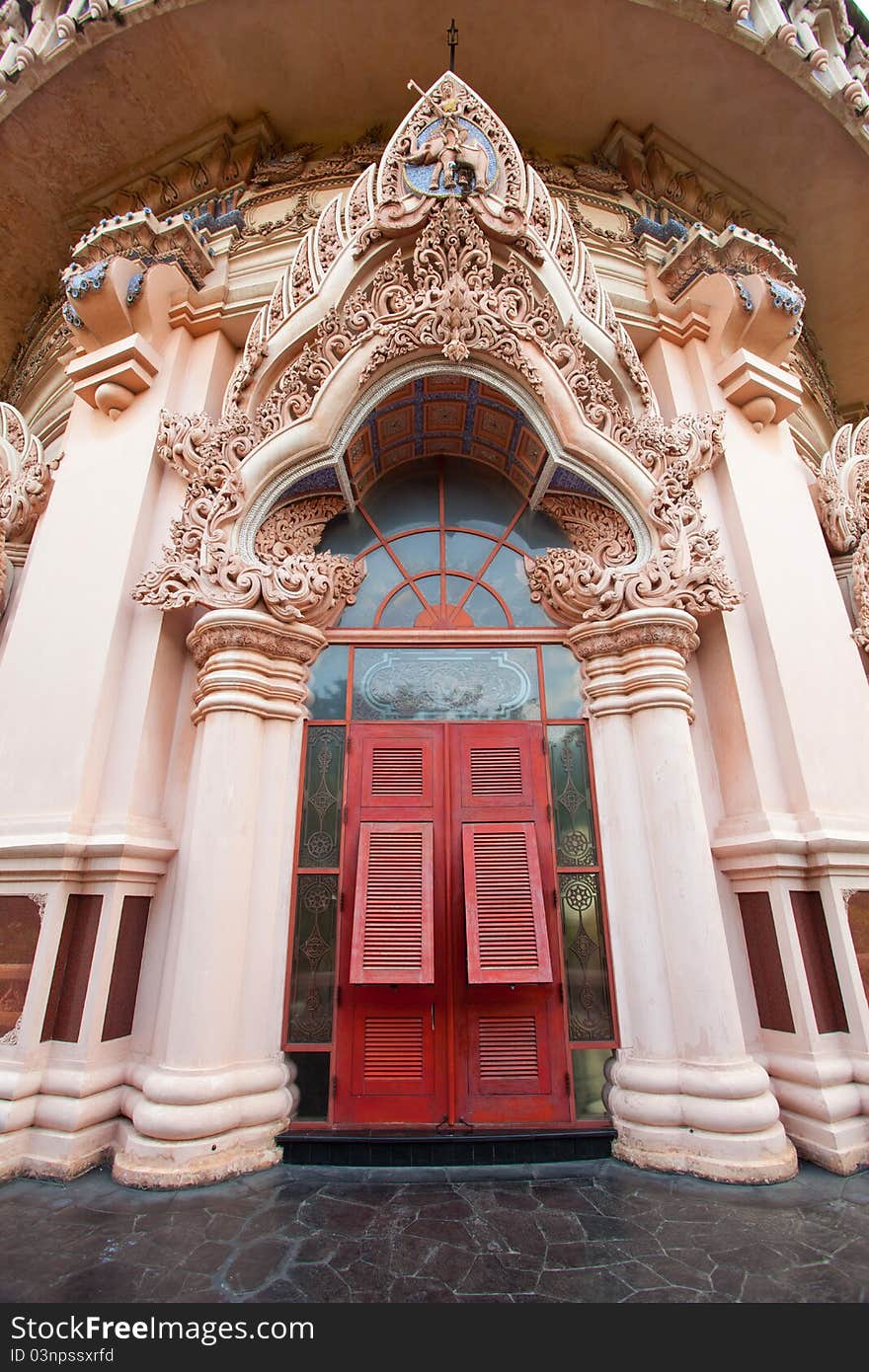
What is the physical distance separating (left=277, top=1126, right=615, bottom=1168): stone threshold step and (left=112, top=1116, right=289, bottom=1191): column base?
0.90ft

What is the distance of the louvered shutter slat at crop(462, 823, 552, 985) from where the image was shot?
14.5 ft

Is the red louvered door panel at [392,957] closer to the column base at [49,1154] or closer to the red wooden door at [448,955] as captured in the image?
the red wooden door at [448,955]

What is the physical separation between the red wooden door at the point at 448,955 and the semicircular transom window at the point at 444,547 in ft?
4.91

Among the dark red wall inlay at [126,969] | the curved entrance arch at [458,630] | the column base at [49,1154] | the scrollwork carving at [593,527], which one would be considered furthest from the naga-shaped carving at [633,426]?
the column base at [49,1154]

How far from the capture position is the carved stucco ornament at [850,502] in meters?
5.97

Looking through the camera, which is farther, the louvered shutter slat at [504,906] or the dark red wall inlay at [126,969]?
the louvered shutter slat at [504,906]

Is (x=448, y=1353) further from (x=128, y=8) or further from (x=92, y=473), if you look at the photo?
(x=128, y=8)

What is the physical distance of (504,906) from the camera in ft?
15.2

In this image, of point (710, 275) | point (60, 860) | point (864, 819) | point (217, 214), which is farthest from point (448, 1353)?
point (217, 214)

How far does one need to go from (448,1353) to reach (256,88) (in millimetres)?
11719

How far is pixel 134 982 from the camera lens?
→ 446 centimetres

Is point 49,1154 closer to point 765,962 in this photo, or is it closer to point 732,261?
point 765,962

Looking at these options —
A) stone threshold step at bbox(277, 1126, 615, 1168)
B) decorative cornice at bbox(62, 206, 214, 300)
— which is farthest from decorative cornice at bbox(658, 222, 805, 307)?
stone threshold step at bbox(277, 1126, 615, 1168)

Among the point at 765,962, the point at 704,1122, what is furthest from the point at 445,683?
the point at 704,1122
